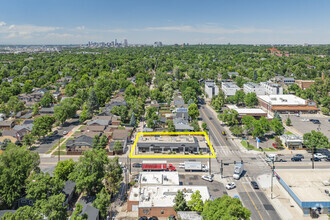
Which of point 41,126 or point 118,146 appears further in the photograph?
point 41,126

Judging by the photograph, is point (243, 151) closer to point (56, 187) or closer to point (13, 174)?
point (56, 187)

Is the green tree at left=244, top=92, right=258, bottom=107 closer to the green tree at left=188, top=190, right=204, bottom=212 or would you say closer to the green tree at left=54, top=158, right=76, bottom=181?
the green tree at left=188, top=190, right=204, bottom=212

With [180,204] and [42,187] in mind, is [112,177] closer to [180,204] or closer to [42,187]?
[42,187]

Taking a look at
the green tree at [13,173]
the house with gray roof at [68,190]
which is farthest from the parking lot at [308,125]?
the green tree at [13,173]

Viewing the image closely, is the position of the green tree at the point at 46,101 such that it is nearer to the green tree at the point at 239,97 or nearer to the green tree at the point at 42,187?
the green tree at the point at 42,187

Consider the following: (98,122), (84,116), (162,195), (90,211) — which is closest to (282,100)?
(98,122)
